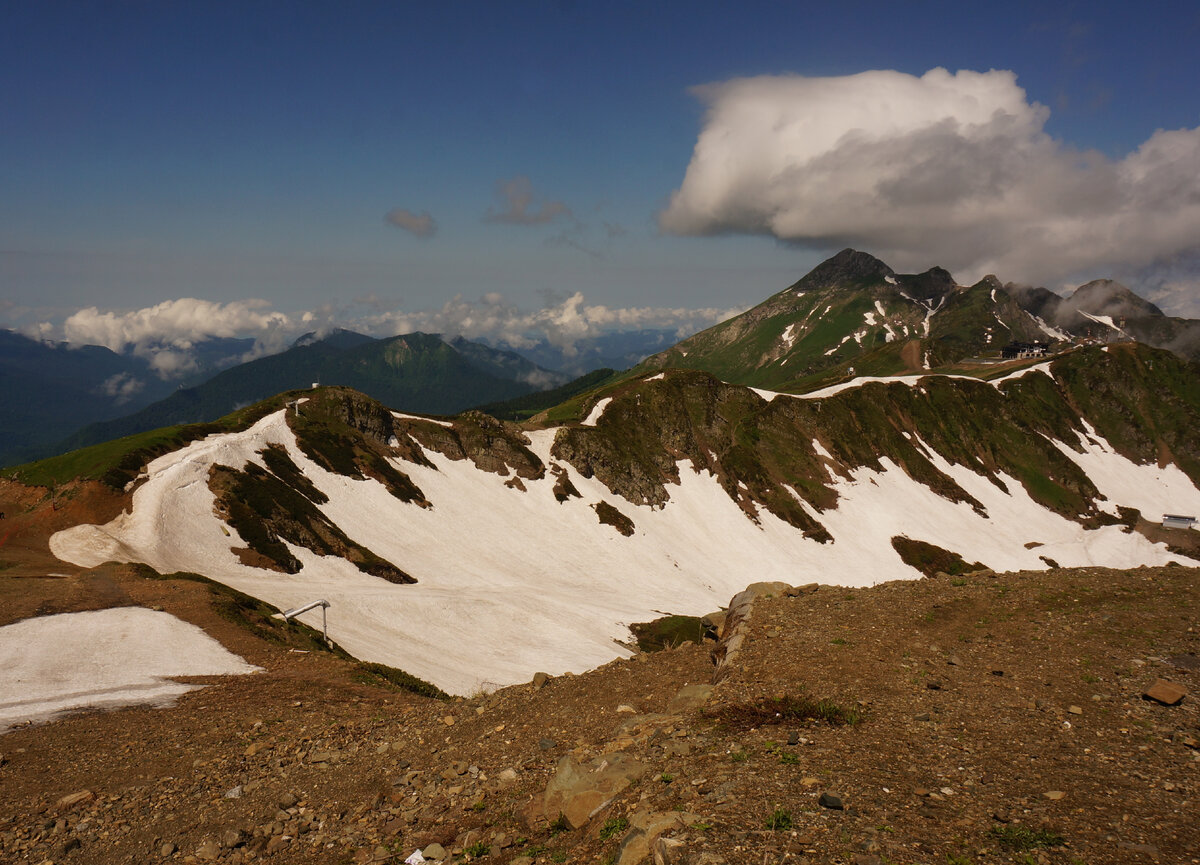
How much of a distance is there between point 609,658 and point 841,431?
12492 cm

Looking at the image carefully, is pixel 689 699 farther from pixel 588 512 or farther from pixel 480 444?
pixel 480 444

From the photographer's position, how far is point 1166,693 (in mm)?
16516

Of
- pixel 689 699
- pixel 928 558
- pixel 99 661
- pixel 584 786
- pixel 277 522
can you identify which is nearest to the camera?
pixel 584 786

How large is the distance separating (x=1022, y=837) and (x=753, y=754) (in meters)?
5.36

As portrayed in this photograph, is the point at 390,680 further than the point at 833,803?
Yes

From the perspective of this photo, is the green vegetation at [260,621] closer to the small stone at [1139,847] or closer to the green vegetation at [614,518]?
the small stone at [1139,847]

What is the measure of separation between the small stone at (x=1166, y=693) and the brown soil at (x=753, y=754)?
12.3 inches

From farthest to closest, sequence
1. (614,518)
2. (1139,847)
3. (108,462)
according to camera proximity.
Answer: (614,518), (108,462), (1139,847)

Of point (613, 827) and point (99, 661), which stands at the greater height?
point (613, 827)

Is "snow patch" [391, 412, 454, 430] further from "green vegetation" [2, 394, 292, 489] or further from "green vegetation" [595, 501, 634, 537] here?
"green vegetation" [2, 394, 292, 489]

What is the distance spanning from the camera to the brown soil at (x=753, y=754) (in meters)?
11.7

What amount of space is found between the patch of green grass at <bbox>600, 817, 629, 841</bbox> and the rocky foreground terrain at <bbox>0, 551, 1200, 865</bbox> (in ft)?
0.13

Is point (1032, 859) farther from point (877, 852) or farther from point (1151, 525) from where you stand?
point (1151, 525)

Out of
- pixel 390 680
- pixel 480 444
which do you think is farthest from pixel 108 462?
pixel 480 444
